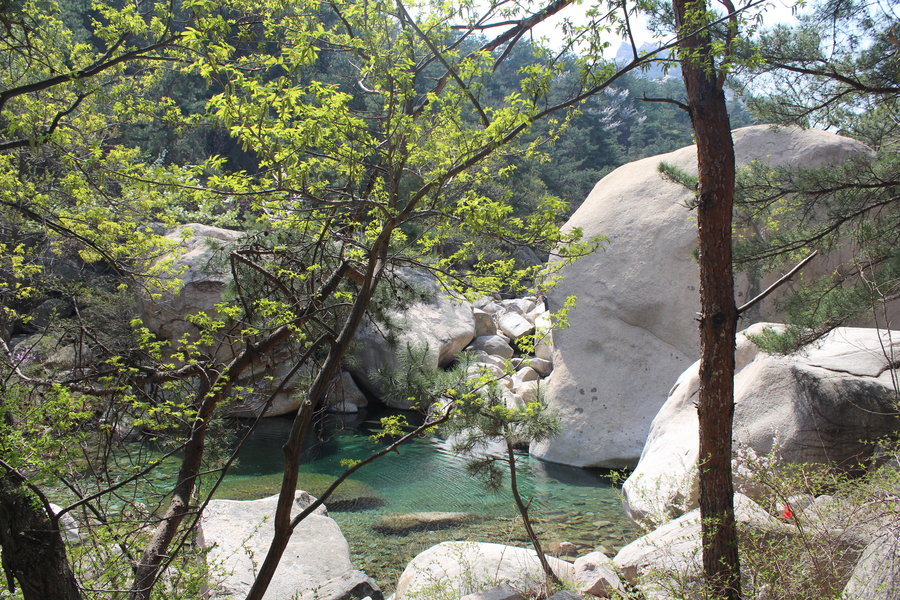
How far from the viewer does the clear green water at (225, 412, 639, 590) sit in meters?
6.22

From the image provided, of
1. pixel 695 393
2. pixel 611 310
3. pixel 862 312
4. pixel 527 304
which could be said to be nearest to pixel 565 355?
pixel 611 310

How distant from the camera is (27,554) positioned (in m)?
2.43

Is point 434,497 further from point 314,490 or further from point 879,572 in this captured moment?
point 879,572

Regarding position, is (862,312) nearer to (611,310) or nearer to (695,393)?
(695,393)

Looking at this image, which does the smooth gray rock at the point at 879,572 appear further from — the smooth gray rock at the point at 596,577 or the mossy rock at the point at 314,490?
the mossy rock at the point at 314,490

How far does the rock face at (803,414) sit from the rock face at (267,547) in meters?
2.66

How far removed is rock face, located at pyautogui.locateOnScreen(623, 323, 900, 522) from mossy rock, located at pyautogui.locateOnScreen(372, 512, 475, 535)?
73.9 inches

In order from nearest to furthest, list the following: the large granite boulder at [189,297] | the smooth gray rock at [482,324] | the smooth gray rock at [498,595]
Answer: the smooth gray rock at [498,595], the large granite boulder at [189,297], the smooth gray rock at [482,324]

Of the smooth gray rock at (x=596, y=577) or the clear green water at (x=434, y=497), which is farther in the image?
the clear green water at (x=434, y=497)

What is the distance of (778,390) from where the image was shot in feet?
18.4


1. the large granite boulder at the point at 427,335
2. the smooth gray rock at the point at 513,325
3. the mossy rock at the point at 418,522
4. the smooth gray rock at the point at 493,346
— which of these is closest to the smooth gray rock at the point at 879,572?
the mossy rock at the point at 418,522

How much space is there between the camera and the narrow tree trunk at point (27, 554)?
2.42 m

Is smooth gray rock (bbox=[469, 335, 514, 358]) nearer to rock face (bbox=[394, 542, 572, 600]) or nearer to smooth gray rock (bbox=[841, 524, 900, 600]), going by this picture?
rock face (bbox=[394, 542, 572, 600])

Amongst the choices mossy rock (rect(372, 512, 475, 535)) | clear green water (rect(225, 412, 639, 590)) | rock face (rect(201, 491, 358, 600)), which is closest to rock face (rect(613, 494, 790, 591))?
clear green water (rect(225, 412, 639, 590))
